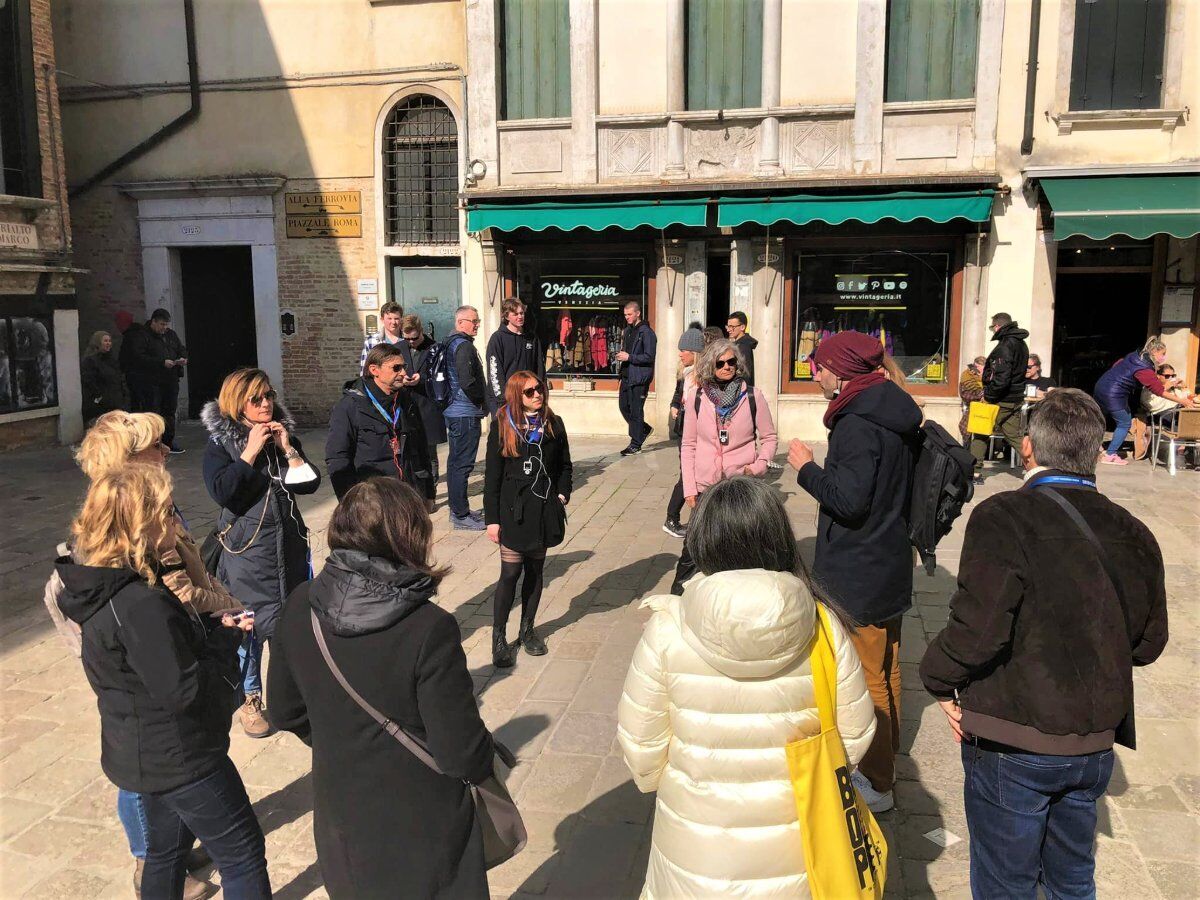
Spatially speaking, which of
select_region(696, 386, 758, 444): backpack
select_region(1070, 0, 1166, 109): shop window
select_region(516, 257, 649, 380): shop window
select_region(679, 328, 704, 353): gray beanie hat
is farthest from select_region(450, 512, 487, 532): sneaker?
select_region(1070, 0, 1166, 109): shop window

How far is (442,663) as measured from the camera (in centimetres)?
241

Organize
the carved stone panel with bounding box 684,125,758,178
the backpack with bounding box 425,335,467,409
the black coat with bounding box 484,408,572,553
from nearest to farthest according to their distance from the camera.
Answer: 1. the black coat with bounding box 484,408,572,553
2. the backpack with bounding box 425,335,467,409
3. the carved stone panel with bounding box 684,125,758,178

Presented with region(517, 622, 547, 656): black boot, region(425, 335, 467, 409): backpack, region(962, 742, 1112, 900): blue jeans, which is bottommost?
region(517, 622, 547, 656): black boot

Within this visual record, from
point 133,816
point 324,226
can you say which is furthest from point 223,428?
point 324,226

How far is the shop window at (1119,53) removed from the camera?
463 inches

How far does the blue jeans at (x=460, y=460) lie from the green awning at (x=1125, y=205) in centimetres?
768

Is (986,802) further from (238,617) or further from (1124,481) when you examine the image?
(1124,481)

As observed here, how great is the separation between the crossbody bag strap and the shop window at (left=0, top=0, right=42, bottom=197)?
43.9ft

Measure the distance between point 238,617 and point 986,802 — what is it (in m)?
2.47

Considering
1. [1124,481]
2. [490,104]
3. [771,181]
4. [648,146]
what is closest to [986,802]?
[1124,481]

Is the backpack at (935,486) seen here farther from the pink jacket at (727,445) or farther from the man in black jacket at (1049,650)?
the pink jacket at (727,445)

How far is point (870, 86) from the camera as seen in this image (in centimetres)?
1230

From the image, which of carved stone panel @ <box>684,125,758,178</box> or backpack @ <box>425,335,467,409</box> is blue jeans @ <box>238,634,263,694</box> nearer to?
backpack @ <box>425,335,467,409</box>

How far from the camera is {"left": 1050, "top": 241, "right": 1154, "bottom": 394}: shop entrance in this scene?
1288cm
